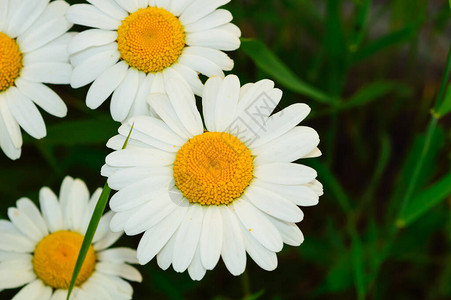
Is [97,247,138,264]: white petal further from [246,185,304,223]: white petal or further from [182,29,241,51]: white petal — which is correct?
[182,29,241,51]: white petal

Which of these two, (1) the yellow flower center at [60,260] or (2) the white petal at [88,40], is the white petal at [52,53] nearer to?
(2) the white petal at [88,40]

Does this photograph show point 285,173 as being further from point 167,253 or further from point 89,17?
point 89,17

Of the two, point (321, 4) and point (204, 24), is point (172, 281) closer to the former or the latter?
point (204, 24)

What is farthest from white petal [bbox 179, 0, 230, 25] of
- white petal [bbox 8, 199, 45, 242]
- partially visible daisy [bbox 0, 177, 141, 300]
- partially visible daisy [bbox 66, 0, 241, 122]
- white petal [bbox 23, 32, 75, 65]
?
white petal [bbox 8, 199, 45, 242]

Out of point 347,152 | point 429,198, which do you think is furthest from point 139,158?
point 347,152

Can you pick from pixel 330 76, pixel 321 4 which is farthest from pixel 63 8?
pixel 321 4
